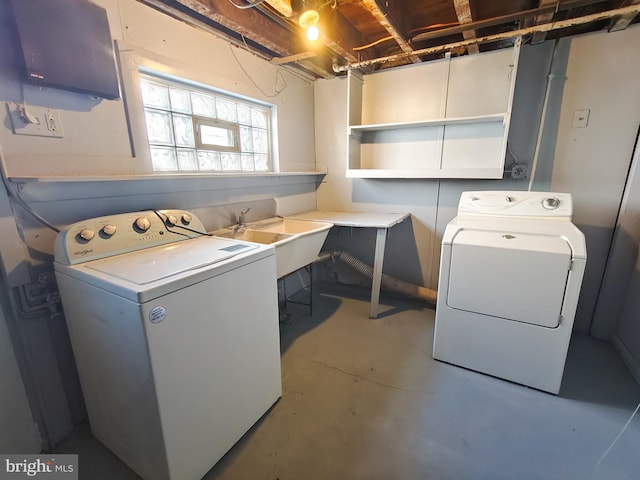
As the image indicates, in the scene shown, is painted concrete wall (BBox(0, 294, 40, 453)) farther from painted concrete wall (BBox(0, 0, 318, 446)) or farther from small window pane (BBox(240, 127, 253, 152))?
small window pane (BBox(240, 127, 253, 152))

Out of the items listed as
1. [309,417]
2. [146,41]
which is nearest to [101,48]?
[146,41]

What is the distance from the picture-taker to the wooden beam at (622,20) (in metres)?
1.72

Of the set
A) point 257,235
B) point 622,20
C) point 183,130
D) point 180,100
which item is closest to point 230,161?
point 183,130

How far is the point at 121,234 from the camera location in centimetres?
138

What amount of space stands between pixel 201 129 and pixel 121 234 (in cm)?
102

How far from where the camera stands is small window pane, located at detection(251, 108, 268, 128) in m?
2.48

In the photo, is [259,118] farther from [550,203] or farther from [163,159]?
[550,203]

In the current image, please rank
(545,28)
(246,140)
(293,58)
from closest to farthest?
(545,28), (293,58), (246,140)

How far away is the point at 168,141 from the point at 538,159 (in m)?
2.74

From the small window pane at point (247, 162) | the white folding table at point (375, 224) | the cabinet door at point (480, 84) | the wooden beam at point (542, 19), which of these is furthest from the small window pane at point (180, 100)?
the wooden beam at point (542, 19)

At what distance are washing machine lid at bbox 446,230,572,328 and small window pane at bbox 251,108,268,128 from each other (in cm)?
186

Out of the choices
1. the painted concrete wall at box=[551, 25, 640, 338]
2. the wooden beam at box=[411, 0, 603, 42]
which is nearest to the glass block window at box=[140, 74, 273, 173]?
the wooden beam at box=[411, 0, 603, 42]

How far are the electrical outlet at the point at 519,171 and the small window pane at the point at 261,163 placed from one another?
6.82 feet

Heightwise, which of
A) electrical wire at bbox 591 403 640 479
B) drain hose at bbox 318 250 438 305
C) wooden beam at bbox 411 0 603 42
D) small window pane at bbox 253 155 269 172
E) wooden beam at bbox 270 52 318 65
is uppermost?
wooden beam at bbox 411 0 603 42
